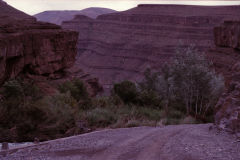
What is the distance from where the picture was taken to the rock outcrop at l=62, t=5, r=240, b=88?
76.4 m

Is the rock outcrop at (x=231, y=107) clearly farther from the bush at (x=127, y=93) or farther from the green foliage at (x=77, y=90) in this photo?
the green foliage at (x=77, y=90)

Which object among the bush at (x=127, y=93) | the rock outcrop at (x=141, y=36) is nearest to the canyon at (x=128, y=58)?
the rock outcrop at (x=141, y=36)

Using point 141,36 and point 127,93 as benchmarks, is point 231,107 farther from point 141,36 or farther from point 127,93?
point 141,36

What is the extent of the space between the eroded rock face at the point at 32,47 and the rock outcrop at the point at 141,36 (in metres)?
34.2

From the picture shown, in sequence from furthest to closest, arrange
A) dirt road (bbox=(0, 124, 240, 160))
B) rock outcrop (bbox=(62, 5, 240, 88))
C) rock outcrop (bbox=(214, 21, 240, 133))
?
1. rock outcrop (bbox=(62, 5, 240, 88))
2. rock outcrop (bbox=(214, 21, 240, 133))
3. dirt road (bbox=(0, 124, 240, 160))

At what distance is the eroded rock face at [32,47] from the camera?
2861 centimetres

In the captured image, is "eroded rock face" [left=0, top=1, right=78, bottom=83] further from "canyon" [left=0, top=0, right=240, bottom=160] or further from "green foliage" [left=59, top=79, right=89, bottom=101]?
"green foliage" [left=59, top=79, right=89, bottom=101]

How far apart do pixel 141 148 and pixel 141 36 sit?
81.9 metres

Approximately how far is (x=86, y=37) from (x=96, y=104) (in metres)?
85.5

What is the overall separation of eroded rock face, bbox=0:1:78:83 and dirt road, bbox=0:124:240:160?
2051 cm

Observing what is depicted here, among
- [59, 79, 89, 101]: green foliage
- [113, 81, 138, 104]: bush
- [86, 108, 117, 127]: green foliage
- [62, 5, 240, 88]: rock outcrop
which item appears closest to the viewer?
[86, 108, 117, 127]: green foliage

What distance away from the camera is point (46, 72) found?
33344 mm

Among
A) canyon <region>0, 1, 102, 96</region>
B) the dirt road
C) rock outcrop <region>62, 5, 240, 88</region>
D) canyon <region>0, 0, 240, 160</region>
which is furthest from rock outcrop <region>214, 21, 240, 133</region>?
rock outcrop <region>62, 5, 240, 88</region>

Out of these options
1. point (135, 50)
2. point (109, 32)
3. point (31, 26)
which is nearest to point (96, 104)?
point (31, 26)
